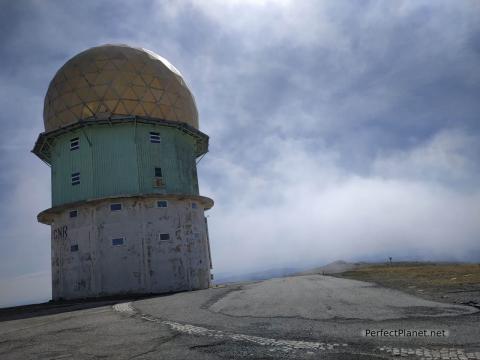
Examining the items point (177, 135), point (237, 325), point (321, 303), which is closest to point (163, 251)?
point (177, 135)

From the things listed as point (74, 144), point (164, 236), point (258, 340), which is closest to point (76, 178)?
point (74, 144)

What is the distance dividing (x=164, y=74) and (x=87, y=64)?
172 inches

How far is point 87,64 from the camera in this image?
22766 millimetres

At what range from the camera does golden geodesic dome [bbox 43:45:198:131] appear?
2181 cm

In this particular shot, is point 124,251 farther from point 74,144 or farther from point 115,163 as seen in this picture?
point 74,144

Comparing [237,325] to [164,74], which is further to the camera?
[164,74]

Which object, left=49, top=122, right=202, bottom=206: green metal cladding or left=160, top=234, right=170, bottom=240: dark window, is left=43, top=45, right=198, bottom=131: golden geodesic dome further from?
left=160, top=234, right=170, bottom=240: dark window

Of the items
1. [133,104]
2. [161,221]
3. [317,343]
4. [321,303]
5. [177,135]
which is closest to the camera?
[317,343]

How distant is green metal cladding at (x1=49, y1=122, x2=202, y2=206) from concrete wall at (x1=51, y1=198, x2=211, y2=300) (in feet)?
3.19

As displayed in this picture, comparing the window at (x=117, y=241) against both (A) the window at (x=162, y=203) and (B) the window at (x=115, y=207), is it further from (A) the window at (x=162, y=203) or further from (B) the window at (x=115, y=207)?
(A) the window at (x=162, y=203)

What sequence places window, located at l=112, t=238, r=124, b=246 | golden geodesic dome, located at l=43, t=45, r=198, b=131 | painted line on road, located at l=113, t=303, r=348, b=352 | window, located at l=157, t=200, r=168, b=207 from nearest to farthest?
painted line on road, located at l=113, t=303, r=348, b=352
window, located at l=112, t=238, r=124, b=246
window, located at l=157, t=200, r=168, b=207
golden geodesic dome, located at l=43, t=45, r=198, b=131

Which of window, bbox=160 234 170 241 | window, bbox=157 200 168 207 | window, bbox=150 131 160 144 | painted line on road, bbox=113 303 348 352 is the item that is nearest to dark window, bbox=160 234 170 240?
window, bbox=160 234 170 241

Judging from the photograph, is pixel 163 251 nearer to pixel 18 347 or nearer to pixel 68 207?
pixel 68 207

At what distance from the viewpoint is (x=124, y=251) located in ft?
65.1
